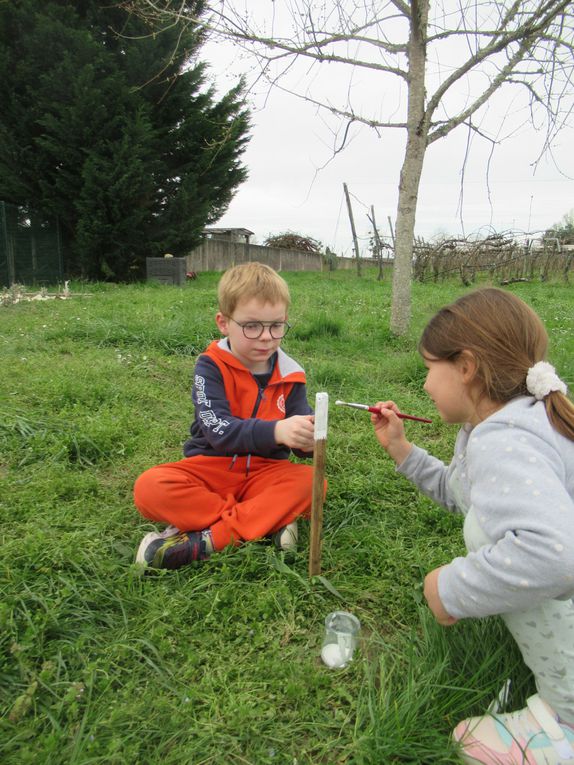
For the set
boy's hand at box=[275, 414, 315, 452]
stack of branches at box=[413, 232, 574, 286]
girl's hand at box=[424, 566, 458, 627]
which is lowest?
girl's hand at box=[424, 566, 458, 627]

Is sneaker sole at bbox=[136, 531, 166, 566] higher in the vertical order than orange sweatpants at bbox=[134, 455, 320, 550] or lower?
lower

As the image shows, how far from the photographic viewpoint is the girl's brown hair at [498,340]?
134 centimetres

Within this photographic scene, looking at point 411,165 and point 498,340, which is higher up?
point 411,165

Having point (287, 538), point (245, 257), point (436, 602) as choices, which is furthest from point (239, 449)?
point (245, 257)

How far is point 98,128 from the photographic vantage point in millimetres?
11250

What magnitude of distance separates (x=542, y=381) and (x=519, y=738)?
2.92 ft

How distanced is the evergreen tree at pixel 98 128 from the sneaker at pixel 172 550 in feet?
33.0

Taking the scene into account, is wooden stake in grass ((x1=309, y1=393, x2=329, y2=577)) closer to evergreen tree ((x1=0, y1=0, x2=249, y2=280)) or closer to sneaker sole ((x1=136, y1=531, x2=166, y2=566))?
sneaker sole ((x1=136, y1=531, x2=166, y2=566))

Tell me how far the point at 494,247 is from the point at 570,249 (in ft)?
6.91

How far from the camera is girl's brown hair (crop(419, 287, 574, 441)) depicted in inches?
52.9

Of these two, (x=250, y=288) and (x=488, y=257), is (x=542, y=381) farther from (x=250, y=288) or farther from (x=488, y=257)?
(x=488, y=257)

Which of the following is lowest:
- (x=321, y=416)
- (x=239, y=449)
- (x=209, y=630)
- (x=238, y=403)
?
(x=209, y=630)

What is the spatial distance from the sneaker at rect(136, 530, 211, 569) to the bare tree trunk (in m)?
4.21

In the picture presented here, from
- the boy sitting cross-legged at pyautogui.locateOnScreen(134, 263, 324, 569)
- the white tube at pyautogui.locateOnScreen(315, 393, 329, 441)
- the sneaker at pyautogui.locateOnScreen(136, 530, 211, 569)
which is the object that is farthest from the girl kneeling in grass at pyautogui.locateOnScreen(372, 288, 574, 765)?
the sneaker at pyautogui.locateOnScreen(136, 530, 211, 569)
